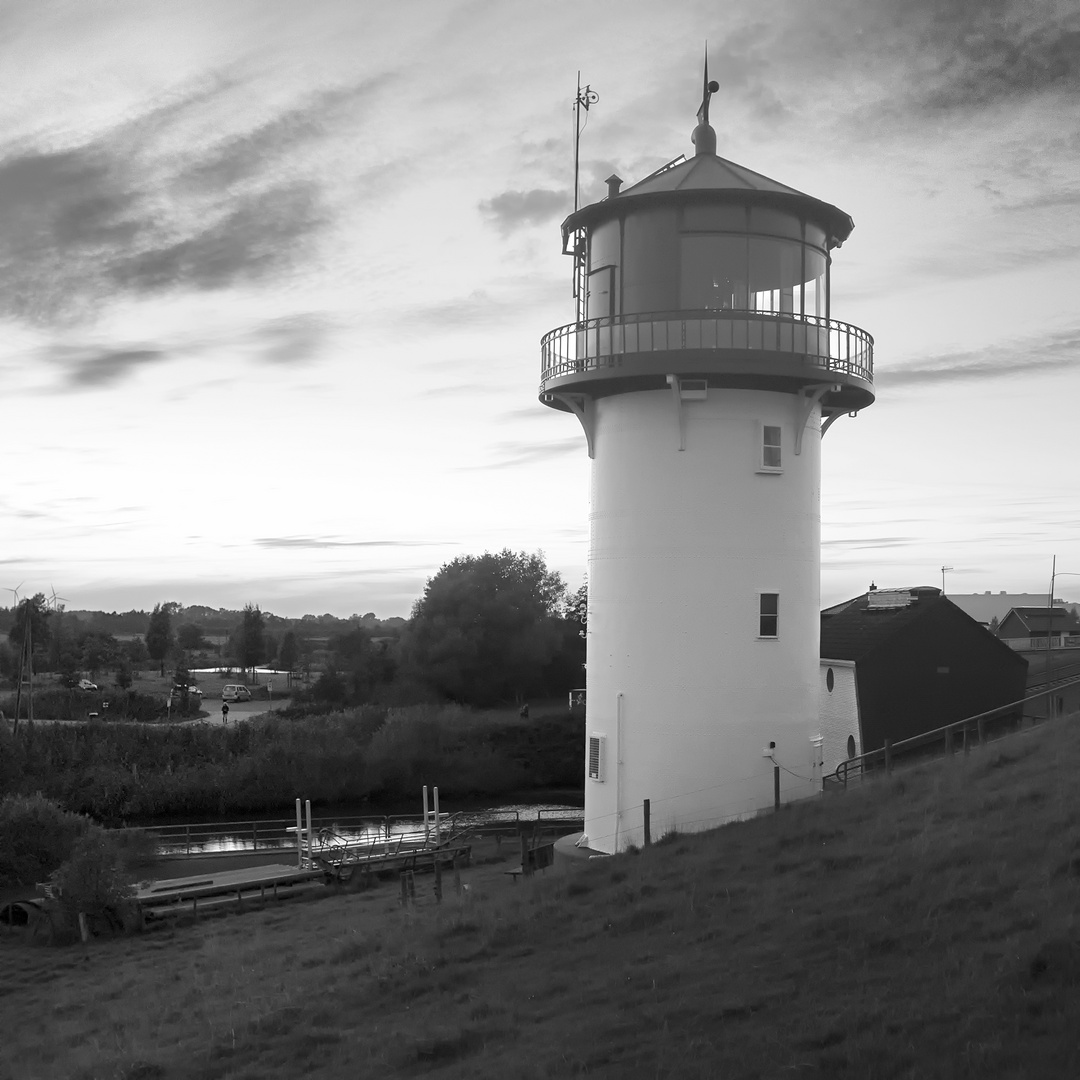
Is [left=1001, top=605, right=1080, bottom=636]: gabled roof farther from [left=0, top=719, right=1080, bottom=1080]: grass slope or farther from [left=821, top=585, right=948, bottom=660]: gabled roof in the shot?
[left=0, top=719, right=1080, bottom=1080]: grass slope

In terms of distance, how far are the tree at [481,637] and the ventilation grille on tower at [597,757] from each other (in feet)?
155

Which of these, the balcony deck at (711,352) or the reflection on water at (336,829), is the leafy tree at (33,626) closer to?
the reflection on water at (336,829)

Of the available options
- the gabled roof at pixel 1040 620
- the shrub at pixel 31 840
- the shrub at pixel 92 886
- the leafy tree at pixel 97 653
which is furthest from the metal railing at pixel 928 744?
the leafy tree at pixel 97 653

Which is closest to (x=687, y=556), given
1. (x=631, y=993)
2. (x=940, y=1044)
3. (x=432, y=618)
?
(x=631, y=993)

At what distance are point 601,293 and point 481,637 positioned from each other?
161 feet

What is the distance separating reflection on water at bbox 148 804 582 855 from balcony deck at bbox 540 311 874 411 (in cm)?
1433

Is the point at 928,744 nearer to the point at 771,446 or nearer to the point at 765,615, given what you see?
the point at 765,615

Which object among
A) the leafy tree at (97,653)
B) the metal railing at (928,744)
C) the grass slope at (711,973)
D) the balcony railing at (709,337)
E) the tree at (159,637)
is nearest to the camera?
the grass slope at (711,973)

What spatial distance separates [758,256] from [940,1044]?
43.7 feet

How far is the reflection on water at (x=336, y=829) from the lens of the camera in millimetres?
31766

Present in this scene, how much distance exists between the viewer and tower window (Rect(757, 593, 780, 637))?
18.3 meters

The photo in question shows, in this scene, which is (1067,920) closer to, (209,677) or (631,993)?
(631,993)

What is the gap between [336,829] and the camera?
1454 inches

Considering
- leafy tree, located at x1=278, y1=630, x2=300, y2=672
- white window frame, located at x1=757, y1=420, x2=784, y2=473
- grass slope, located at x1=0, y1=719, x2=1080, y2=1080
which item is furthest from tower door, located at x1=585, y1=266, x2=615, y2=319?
leafy tree, located at x1=278, y1=630, x2=300, y2=672
